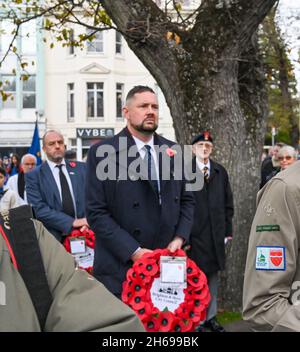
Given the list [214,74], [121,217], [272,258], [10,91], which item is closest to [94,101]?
[10,91]

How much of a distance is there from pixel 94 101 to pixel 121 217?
31655mm

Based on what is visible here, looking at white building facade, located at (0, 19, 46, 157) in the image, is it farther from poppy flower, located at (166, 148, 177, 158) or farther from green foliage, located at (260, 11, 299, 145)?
poppy flower, located at (166, 148, 177, 158)

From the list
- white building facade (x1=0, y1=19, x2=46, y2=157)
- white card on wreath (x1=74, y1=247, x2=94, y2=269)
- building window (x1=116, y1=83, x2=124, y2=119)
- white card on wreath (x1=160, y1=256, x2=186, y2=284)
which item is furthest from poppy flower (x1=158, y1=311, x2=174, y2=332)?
building window (x1=116, y1=83, x2=124, y2=119)

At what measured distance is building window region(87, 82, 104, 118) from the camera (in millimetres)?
35781

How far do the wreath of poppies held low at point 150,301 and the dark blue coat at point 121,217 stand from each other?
0.13 meters

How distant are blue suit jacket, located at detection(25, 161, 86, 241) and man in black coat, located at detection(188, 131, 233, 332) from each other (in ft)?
4.09

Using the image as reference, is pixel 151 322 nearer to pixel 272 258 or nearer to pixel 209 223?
pixel 209 223

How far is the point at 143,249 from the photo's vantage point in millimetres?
4680

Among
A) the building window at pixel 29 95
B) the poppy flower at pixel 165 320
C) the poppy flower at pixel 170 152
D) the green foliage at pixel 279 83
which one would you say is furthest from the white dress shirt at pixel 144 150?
the building window at pixel 29 95

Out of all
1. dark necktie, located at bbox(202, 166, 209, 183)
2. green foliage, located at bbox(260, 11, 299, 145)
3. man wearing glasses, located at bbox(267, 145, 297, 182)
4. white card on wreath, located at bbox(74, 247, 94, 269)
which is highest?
green foliage, located at bbox(260, 11, 299, 145)

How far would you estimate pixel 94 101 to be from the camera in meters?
35.9

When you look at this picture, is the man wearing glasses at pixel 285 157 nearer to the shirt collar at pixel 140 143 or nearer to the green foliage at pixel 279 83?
the shirt collar at pixel 140 143

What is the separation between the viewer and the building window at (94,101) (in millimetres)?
35781
